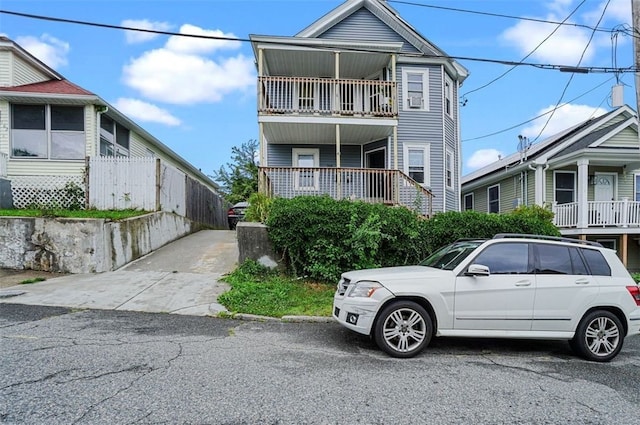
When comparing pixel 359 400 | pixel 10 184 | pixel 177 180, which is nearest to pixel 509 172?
pixel 177 180

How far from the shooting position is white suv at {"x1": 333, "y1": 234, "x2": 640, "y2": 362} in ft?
17.5

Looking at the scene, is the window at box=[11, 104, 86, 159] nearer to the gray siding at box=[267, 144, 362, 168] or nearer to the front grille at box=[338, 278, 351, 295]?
the gray siding at box=[267, 144, 362, 168]

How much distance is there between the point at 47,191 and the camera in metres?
13.7

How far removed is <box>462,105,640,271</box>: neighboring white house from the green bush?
7880 mm

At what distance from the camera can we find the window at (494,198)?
68.8ft

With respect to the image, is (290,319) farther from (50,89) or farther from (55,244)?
(50,89)

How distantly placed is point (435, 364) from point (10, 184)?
14.9 m

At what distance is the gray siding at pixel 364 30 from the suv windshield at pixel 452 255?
1273 cm

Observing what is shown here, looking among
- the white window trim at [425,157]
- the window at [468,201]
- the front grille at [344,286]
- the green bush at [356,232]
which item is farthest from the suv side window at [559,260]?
the window at [468,201]

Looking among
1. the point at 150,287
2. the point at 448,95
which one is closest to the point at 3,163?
the point at 150,287

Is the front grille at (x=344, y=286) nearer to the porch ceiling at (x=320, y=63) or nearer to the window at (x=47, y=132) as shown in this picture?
the porch ceiling at (x=320, y=63)

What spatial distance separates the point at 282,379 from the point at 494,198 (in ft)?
64.8

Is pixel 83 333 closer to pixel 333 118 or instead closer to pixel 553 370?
pixel 553 370

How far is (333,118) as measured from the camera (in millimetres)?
14039
